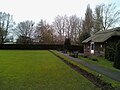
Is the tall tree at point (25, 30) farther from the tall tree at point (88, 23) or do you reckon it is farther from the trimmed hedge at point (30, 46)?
the tall tree at point (88, 23)

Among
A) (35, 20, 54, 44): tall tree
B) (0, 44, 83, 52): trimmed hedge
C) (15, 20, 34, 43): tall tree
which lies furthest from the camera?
(35, 20, 54, 44): tall tree

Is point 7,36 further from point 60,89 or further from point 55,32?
point 60,89

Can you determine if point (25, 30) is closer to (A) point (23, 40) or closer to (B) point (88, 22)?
(A) point (23, 40)

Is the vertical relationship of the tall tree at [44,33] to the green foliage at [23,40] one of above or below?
above

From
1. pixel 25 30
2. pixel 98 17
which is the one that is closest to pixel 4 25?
pixel 25 30

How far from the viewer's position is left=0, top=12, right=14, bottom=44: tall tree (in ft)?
193

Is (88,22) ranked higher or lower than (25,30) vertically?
higher

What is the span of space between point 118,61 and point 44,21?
2227 inches

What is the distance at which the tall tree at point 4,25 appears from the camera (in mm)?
58906

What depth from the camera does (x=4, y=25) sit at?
62.6 m

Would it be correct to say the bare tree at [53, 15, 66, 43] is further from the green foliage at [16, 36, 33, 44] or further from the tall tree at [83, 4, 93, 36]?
the green foliage at [16, 36, 33, 44]

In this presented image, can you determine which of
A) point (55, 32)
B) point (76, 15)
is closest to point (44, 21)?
point (55, 32)

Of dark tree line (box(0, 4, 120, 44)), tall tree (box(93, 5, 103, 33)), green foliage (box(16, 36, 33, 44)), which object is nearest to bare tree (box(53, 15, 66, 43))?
dark tree line (box(0, 4, 120, 44))

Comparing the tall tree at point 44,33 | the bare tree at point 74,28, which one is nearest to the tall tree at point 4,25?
the tall tree at point 44,33
